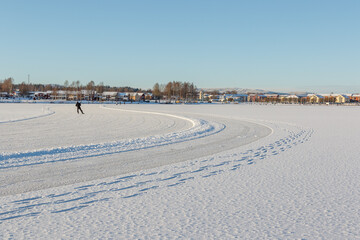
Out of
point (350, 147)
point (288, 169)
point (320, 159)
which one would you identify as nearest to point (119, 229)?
point (288, 169)

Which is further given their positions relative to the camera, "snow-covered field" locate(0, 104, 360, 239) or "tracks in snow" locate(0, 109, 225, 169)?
"tracks in snow" locate(0, 109, 225, 169)

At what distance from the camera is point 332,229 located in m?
4.59

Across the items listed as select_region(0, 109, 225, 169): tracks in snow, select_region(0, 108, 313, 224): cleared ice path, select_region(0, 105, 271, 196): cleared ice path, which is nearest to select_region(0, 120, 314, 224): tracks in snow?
select_region(0, 108, 313, 224): cleared ice path

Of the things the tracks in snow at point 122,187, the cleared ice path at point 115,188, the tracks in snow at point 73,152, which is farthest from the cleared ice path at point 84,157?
the tracks in snow at point 122,187

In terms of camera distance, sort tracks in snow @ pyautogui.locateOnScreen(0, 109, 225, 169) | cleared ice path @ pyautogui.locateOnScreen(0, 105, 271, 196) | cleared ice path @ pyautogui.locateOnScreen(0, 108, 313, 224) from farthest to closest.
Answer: tracks in snow @ pyautogui.locateOnScreen(0, 109, 225, 169) < cleared ice path @ pyautogui.locateOnScreen(0, 105, 271, 196) < cleared ice path @ pyautogui.locateOnScreen(0, 108, 313, 224)

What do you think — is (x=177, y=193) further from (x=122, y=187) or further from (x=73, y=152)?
(x=73, y=152)

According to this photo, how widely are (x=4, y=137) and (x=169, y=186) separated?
Result: 995 centimetres

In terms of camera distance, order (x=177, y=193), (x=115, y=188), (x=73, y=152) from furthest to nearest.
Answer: (x=73, y=152), (x=115, y=188), (x=177, y=193)

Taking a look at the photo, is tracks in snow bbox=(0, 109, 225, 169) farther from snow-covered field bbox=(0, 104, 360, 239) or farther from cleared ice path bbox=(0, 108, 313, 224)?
cleared ice path bbox=(0, 108, 313, 224)

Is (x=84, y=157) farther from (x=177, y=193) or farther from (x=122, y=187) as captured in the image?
(x=177, y=193)

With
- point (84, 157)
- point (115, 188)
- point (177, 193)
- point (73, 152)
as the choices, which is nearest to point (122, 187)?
point (115, 188)

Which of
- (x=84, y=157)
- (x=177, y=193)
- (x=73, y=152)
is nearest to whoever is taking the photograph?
(x=177, y=193)

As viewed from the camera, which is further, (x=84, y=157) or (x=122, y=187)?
(x=84, y=157)

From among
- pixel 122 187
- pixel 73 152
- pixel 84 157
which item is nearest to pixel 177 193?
pixel 122 187
